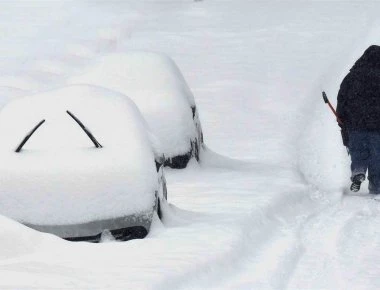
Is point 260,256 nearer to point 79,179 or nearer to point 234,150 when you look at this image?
point 79,179

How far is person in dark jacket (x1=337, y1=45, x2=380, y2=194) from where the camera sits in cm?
1189

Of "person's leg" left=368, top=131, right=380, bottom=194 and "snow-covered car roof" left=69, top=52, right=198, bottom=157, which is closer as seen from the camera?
"person's leg" left=368, top=131, right=380, bottom=194

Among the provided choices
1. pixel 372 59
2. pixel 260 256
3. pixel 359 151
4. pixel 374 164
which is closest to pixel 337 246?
pixel 260 256

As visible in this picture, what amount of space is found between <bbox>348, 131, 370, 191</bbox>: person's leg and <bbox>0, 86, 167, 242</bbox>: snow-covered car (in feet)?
13.0

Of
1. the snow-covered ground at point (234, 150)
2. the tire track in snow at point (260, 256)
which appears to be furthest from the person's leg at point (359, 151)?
the tire track in snow at point (260, 256)

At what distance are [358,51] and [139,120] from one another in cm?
1810

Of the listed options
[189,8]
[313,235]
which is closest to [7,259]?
[313,235]

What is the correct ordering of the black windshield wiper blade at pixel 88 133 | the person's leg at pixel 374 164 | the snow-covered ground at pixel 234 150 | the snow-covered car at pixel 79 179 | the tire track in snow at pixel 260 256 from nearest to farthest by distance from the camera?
the tire track in snow at pixel 260 256, the snow-covered ground at pixel 234 150, the snow-covered car at pixel 79 179, the black windshield wiper blade at pixel 88 133, the person's leg at pixel 374 164

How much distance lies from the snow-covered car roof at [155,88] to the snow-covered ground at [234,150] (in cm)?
50

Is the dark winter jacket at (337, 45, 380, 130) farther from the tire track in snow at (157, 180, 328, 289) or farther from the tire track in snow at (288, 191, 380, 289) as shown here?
the tire track in snow at (157, 180, 328, 289)

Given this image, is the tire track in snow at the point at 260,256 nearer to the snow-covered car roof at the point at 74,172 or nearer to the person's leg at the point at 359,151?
the snow-covered car roof at the point at 74,172

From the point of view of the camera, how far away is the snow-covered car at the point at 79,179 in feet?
26.0

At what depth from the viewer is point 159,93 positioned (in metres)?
12.8

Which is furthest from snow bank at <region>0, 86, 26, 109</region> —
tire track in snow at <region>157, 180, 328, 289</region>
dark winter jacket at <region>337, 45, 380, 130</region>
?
tire track in snow at <region>157, 180, 328, 289</region>
